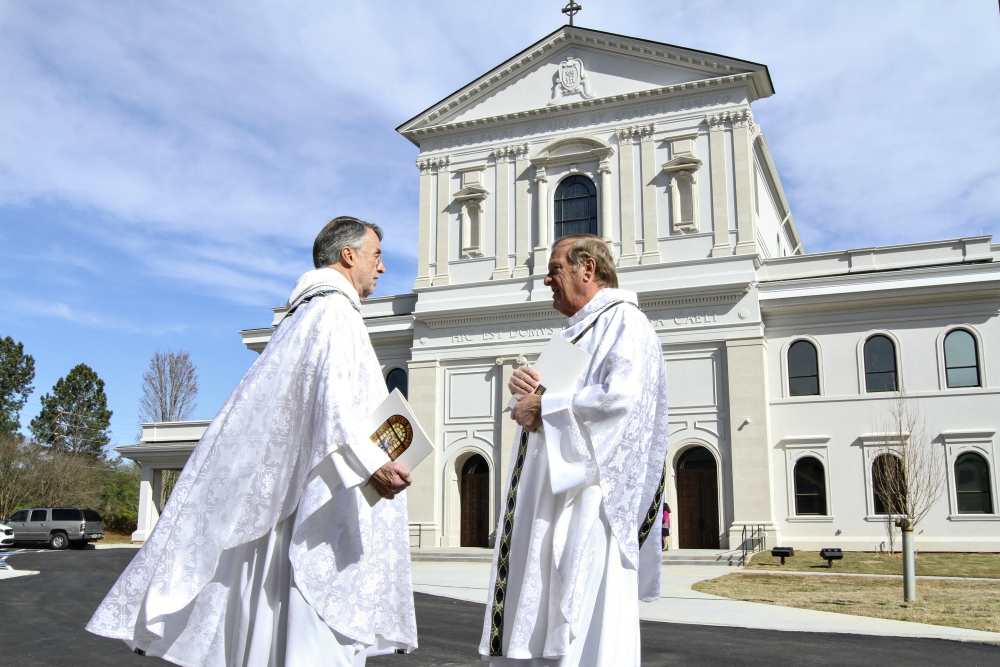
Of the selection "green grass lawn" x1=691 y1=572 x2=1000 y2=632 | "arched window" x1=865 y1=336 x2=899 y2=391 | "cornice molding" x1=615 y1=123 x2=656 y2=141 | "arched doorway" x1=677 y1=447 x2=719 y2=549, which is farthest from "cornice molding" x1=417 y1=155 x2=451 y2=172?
"green grass lawn" x1=691 y1=572 x2=1000 y2=632

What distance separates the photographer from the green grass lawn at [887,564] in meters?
19.0

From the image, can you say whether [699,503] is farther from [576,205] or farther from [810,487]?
[576,205]

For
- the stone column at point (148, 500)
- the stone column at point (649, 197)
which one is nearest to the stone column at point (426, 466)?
the stone column at point (649, 197)

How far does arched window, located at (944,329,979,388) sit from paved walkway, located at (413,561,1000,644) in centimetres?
1179

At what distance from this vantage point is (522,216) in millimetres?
31094

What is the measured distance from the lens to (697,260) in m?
28.2

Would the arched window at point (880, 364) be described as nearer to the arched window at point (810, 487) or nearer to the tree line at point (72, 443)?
the arched window at point (810, 487)

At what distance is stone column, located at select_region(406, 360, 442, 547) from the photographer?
2943 cm

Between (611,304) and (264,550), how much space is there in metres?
1.94

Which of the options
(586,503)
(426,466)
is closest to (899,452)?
(426,466)

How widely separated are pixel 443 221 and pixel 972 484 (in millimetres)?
19141

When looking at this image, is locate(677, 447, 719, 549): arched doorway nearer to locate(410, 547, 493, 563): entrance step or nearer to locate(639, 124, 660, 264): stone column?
locate(410, 547, 493, 563): entrance step

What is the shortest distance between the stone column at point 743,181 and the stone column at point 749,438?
10.9 ft

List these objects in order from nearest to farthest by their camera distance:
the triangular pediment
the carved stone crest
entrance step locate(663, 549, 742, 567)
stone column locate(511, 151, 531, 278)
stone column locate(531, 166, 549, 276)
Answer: entrance step locate(663, 549, 742, 567) → the triangular pediment → stone column locate(531, 166, 549, 276) → stone column locate(511, 151, 531, 278) → the carved stone crest
